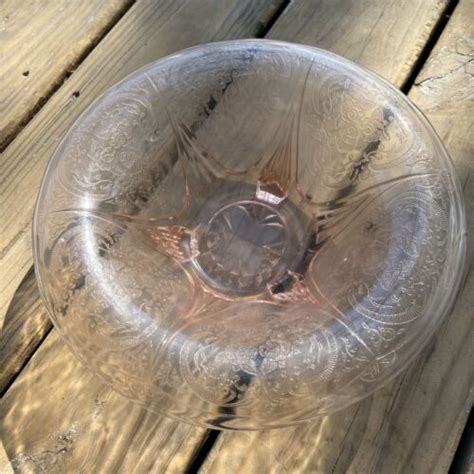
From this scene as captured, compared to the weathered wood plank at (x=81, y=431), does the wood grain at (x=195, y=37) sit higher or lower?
higher

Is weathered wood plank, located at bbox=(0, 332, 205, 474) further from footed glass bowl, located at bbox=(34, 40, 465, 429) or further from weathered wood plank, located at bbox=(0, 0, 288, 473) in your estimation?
footed glass bowl, located at bbox=(34, 40, 465, 429)

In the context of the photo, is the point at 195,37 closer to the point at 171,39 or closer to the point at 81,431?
the point at 171,39

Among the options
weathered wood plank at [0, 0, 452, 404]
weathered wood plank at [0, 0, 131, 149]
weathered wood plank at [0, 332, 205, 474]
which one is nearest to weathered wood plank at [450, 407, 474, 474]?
weathered wood plank at [0, 332, 205, 474]

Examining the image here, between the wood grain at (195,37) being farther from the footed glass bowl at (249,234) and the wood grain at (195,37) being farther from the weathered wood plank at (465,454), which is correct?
the weathered wood plank at (465,454)

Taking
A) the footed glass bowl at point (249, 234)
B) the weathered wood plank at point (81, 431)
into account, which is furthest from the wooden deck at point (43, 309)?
the footed glass bowl at point (249, 234)

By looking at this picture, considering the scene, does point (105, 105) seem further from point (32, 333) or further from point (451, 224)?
point (451, 224)

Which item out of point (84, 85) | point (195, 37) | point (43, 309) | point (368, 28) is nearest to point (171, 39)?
point (195, 37)

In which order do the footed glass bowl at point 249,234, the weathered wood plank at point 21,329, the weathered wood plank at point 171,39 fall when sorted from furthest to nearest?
1. the weathered wood plank at point 171,39
2. the weathered wood plank at point 21,329
3. the footed glass bowl at point 249,234
